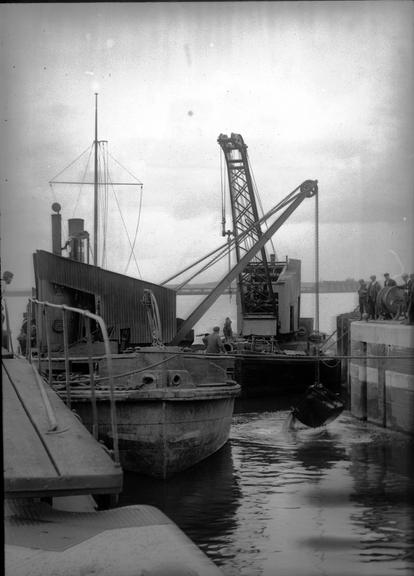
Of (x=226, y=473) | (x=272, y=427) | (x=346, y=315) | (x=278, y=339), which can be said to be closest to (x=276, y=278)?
(x=278, y=339)

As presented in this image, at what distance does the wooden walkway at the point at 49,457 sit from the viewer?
6.44m

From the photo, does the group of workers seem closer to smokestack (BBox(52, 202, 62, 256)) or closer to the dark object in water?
the dark object in water

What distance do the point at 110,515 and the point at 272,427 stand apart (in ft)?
41.9

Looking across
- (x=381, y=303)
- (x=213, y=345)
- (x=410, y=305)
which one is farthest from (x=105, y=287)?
(x=410, y=305)

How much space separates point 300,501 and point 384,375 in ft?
22.1

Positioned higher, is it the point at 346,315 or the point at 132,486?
the point at 346,315

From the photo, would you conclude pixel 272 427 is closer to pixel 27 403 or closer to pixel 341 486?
pixel 341 486

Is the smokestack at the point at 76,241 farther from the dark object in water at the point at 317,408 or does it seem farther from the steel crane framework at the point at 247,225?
the steel crane framework at the point at 247,225

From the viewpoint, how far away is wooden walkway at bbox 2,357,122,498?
6.44 metres

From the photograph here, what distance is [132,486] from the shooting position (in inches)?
501

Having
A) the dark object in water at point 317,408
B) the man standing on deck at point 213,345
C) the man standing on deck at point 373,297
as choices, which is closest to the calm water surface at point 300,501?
the dark object in water at point 317,408

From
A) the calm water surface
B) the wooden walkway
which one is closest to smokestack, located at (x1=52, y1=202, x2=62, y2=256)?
the calm water surface

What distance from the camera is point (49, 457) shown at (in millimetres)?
6926

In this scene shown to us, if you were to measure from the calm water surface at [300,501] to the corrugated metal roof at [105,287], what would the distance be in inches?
142
